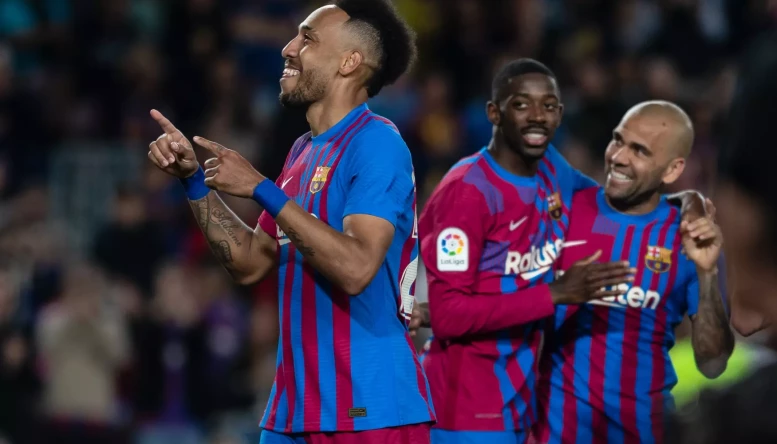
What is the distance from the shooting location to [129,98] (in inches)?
400

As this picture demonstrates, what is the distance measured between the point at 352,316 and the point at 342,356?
0.46 feet

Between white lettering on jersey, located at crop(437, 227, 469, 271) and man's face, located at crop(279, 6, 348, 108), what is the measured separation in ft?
2.88

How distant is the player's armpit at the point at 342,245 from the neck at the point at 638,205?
1.72m

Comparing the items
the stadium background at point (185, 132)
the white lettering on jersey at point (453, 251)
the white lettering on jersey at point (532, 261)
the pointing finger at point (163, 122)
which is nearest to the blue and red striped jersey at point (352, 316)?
the pointing finger at point (163, 122)

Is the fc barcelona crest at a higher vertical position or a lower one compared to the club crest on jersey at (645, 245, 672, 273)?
higher

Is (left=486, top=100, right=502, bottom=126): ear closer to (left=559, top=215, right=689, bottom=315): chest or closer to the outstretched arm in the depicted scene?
(left=559, top=215, right=689, bottom=315): chest

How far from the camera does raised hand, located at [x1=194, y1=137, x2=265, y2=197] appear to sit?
3.62 metres

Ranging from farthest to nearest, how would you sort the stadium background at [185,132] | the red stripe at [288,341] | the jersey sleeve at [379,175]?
1. the stadium background at [185,132]
2. the red stripe at [288,341]
3. the jersey sleeve at [379,175]

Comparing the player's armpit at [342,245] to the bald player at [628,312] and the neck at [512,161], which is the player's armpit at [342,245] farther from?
the bald player at [628,312]

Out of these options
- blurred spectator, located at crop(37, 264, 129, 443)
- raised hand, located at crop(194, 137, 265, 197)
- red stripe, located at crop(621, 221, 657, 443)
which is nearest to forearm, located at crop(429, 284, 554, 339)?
red stripe, located at crop(621, 221, 657, 443)

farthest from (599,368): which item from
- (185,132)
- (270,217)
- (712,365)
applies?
(185,132)

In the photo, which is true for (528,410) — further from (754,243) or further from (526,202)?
(754,243)

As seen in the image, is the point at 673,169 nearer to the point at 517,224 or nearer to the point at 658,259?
the point at 658,259

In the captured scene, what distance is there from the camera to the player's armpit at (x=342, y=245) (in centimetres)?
359
